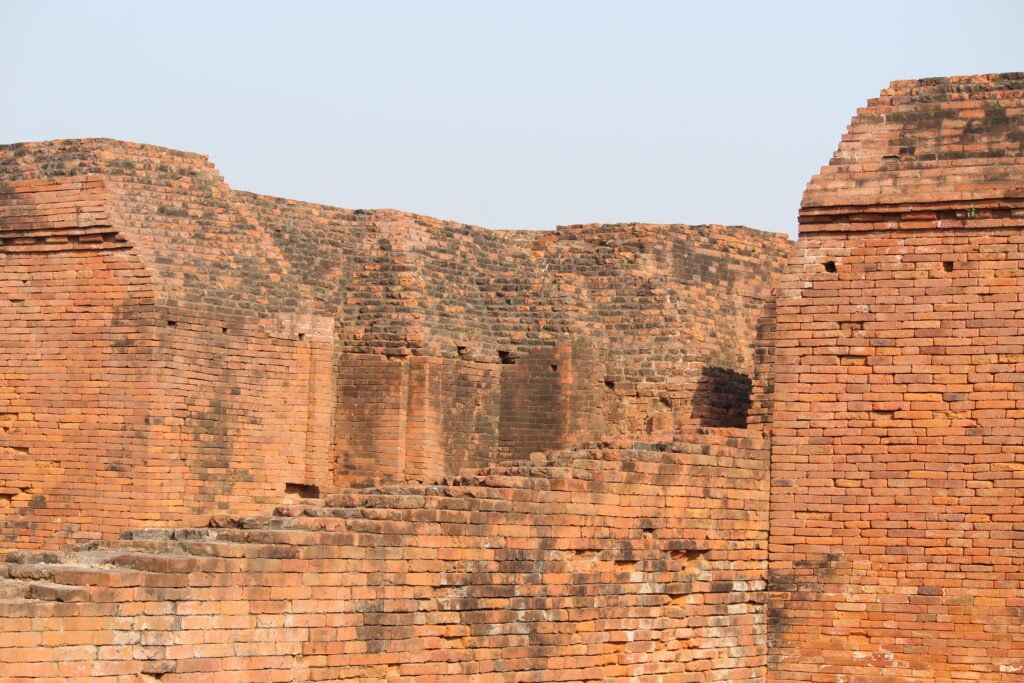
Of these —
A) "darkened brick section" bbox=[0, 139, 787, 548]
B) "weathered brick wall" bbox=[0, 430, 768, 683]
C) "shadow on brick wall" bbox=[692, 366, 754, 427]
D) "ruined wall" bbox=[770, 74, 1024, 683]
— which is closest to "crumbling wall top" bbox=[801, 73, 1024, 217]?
"ruined wall" bbox=[770, 74, 1024, 683]

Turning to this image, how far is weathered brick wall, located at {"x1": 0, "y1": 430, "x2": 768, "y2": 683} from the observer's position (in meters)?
12.8

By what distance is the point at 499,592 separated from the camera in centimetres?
1489

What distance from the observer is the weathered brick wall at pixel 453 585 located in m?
12.8

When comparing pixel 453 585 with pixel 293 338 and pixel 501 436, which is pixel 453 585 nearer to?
pixel 293 338

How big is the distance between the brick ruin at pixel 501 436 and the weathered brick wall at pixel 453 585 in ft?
0.08

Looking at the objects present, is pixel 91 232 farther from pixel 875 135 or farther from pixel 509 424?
pixel 875 135

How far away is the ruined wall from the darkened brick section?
300 cm

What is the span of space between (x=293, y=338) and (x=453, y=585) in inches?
292

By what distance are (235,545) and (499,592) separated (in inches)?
89.9

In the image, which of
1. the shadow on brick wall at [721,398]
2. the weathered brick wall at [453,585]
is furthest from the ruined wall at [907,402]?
the shadow on brick wall at [721,398]

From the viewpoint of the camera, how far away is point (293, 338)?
2162 centimetres

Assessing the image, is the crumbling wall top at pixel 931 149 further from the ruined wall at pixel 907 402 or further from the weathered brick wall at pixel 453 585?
the weathered brick wall at pixel 453 585

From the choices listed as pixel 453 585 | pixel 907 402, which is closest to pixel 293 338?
pixel 453 585

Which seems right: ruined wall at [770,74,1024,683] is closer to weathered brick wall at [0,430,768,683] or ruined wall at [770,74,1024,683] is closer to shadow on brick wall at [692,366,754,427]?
weathered brick wall at [0,430,768,683]
